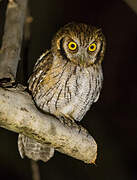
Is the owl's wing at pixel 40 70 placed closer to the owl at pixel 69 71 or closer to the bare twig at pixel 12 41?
the owl at pixel 69 71

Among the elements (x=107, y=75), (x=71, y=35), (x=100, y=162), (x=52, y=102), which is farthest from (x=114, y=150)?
(x=71, y=35)

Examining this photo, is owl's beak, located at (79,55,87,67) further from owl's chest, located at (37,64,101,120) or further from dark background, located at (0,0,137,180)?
dark background, located at (0,0,137,180)

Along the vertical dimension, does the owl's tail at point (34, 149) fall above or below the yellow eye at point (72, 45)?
below

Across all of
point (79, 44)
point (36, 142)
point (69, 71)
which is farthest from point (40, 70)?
point (36, 142)

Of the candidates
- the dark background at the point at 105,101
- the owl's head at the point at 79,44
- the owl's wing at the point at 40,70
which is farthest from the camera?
the dark background at the point at 105,101

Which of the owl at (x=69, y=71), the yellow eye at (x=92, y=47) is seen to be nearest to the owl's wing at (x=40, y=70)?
the owl at (x=69, y=71)

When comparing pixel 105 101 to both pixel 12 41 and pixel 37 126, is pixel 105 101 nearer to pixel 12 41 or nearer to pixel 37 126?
pixel 12 41
